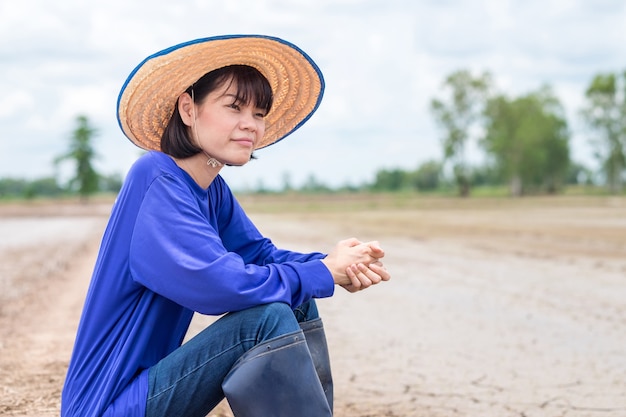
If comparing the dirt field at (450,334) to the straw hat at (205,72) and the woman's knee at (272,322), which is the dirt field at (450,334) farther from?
the woman's knee at (272,322)

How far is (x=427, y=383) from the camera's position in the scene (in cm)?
443

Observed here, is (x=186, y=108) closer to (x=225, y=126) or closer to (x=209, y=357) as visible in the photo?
(x=225, y=126)

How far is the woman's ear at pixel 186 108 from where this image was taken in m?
2.45

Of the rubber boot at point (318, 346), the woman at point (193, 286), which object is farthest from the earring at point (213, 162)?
the rubber boot at point (318, 346)

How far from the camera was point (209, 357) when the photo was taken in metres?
2.15

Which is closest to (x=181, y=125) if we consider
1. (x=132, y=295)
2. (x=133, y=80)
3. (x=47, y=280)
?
(x=133, y=80)

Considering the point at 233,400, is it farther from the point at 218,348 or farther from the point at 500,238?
the point at 500,238

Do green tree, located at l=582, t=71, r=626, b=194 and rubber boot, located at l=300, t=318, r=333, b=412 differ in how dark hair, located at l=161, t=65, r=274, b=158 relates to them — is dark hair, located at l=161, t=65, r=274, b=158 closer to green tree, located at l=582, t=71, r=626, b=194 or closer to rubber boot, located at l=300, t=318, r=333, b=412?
rubber boot, located at l=300, t=318, r=333, b=412

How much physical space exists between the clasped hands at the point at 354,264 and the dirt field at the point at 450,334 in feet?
4.89

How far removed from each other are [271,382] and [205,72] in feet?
3.18

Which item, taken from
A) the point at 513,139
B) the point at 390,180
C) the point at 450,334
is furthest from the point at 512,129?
the point at 450,334

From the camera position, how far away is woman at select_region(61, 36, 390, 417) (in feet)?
6.93

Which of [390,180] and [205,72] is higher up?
[205,72]

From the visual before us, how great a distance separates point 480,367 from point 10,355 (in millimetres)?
2976
